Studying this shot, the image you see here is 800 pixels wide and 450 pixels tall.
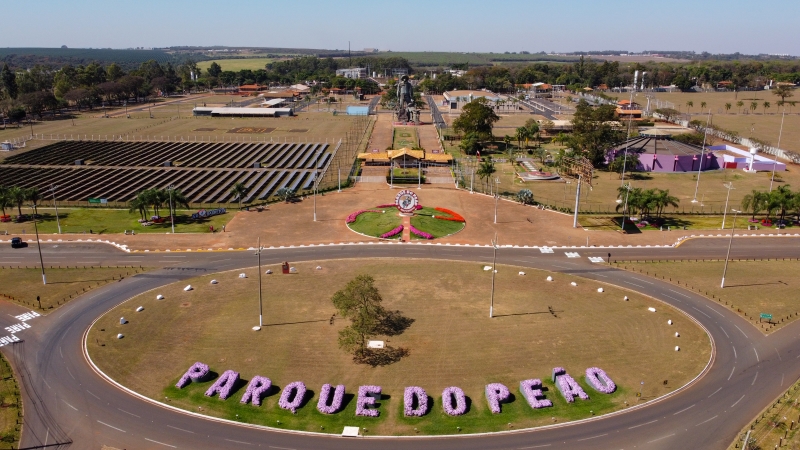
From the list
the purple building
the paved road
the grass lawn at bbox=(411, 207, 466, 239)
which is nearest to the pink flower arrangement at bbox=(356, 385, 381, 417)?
the paved road

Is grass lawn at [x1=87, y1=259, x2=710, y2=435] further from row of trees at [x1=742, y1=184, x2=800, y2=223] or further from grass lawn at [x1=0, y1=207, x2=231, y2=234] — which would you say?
row of trees at [x1=742, y1=184, x2=800, y2=223]

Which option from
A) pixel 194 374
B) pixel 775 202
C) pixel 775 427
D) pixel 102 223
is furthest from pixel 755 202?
pixel 102 223

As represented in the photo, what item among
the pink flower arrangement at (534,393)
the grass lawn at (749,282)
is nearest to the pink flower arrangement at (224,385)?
the pink flower arrangement at (534,393)

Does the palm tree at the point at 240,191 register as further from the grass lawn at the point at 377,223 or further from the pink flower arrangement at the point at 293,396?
the pink flower arrangement at the point at 293,396

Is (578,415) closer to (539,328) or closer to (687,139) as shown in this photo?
Result: (539,328)

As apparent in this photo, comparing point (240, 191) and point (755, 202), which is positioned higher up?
point (755, 202)

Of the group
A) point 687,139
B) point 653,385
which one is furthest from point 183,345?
point 687,139

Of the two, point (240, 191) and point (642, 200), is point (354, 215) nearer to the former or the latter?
point (240, 191)
